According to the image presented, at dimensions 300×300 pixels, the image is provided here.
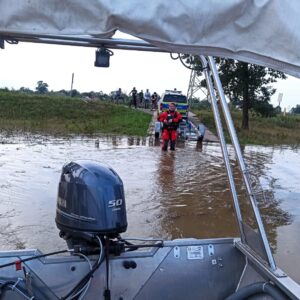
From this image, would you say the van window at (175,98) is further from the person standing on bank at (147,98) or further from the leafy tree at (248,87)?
the person standing on bank at (147,98)

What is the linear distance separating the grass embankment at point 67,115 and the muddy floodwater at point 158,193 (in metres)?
8.88

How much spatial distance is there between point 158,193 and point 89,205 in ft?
22.9

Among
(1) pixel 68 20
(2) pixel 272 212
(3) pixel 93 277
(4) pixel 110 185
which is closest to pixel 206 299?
(3) pixel 93 277

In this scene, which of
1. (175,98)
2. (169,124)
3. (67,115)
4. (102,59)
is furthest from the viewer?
(67,115)

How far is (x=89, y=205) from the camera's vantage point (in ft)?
9.27

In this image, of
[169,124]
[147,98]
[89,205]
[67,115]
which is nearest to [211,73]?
[89,205]

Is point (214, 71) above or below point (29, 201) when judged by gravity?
above

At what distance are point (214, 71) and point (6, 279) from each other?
1.66 m

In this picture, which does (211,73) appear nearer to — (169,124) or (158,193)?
(158,193)

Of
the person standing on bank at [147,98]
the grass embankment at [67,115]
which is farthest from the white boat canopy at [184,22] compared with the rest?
the person standing on bank at [147,98]

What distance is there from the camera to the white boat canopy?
6.51ft

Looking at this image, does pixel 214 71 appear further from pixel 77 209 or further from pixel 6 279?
pixel 6 279

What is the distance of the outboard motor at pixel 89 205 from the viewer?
110 inches

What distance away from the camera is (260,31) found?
6.75ft
